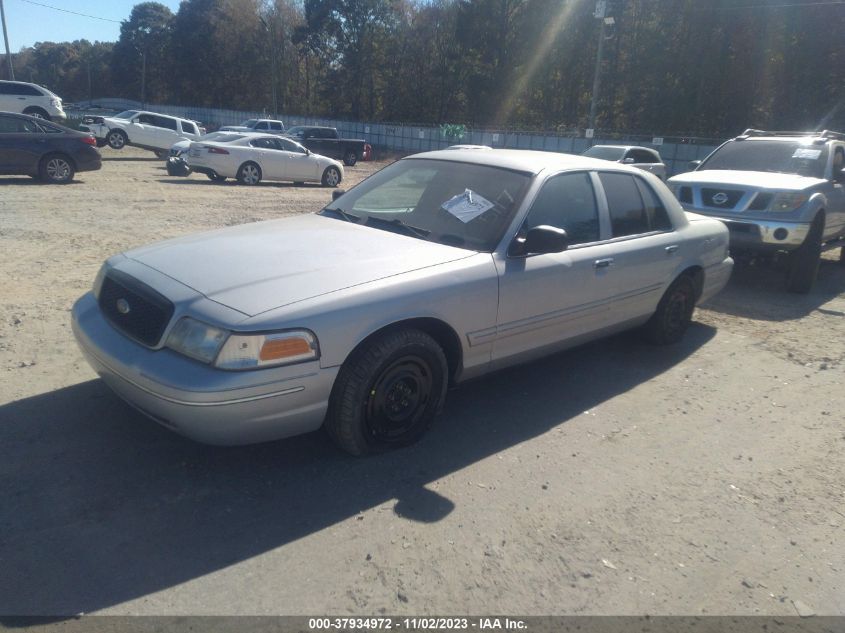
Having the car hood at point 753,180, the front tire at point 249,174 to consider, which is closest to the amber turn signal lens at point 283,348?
the car hood at point 753,180

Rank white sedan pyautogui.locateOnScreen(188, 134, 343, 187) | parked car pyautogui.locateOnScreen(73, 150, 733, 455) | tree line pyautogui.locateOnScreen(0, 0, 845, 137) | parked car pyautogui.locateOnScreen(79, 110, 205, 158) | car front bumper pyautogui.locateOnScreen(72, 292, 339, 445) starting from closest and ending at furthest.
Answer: car front bumper pyautogui.locateOnScreen(72, 292, 339, 445)
parked car pyautogui.locateOnScreen(73, 150, 733, 455)
white sedan pyautogui.locateOnScreen(188, 134, 343, 187)
parked car pyautogui.locateOnScreen(79, 110, 205, 158)
tree line pyautogui.locateOnScreen(0, 0, 845, 137)

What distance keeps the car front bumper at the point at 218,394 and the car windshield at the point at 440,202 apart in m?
1.37

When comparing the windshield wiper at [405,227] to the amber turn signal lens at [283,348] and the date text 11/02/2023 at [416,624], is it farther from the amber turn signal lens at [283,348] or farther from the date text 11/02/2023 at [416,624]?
the date text 11/02/2023 at [416,624]

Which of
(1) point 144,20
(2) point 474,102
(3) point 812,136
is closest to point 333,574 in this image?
(3) point 812,136

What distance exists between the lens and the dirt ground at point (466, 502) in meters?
2.63

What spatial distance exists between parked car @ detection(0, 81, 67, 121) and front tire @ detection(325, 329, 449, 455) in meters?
23.6

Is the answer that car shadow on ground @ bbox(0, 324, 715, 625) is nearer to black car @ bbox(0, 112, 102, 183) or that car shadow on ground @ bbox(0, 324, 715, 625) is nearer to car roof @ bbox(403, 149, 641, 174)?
car roof @ bbox(403, 149, 641, 174)

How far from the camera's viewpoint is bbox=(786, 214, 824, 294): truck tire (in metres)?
7.91

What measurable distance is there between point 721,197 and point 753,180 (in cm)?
47

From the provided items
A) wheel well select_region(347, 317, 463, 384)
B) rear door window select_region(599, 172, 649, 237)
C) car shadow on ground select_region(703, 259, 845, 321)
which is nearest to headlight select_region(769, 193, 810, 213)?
car shadow on ground select_region(703, 259, 845, 321)

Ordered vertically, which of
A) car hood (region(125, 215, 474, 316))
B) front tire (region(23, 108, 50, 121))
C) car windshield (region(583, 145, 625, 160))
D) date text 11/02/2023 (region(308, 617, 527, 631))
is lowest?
date text 11/02/2023 (region(308, 617, 527, 631))

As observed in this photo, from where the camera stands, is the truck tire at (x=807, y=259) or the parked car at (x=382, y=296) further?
the truck tire at (x=807, y=259)

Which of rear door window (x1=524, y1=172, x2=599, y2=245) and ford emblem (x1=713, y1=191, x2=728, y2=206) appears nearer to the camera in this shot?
rear door window (x1=524, y1=172, x2=599, y2=245)

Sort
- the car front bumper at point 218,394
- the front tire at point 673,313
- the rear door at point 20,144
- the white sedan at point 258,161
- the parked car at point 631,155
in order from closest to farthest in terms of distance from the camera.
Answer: the car front bumper at point 218,394 < the front tire at point 673,313 < the rear door at point 20,144 < the white sedan at point 258,161 < the parked car at point 631,155
